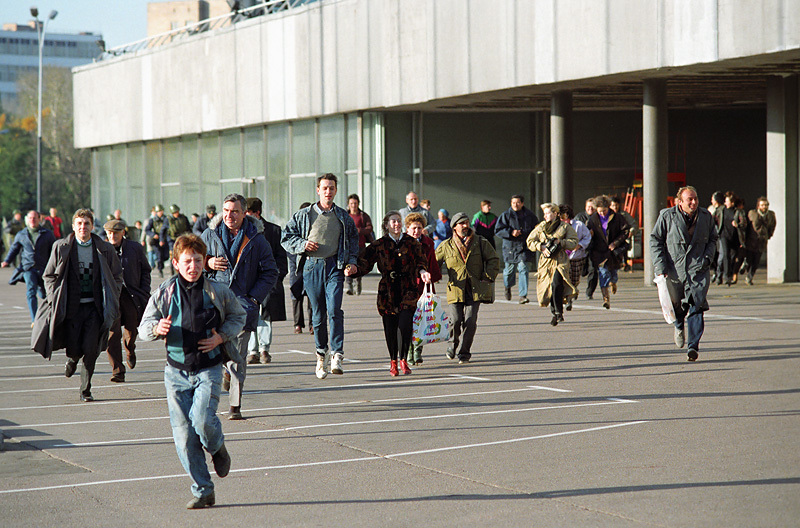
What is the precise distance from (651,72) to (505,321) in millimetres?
7505

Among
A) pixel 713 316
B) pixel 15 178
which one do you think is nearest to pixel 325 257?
pixel 713 316

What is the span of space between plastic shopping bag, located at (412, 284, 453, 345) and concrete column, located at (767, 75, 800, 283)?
45.5 ft

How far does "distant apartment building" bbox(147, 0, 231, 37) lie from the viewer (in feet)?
166

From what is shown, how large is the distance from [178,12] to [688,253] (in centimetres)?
4416

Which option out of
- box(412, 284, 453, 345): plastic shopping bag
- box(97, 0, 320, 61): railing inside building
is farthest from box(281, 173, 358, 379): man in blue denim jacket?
box(97, 0, 320, 61): railing inside building

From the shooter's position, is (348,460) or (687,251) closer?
(348,460)

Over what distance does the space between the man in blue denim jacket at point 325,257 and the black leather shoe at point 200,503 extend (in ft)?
17.1

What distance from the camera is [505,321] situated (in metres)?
17.4

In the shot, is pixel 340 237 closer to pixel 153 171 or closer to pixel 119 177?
pixel 153 171

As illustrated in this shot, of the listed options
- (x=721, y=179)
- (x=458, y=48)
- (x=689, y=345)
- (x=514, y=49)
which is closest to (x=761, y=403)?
(x=689, y=345)

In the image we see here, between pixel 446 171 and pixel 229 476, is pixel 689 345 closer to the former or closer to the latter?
pixel 229 476

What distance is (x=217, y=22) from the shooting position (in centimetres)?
3644

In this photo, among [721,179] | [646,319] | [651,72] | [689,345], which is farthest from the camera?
[721,179]

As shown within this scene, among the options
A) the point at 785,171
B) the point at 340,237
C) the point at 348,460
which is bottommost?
the point at 348,460
